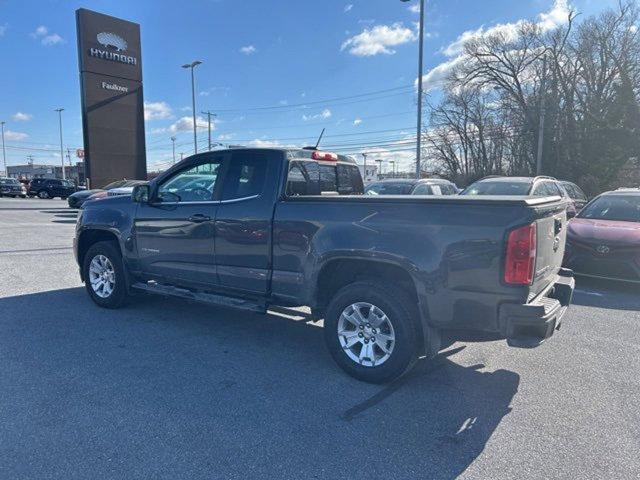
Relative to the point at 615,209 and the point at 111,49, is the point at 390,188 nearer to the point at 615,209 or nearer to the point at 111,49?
the point at 615,209

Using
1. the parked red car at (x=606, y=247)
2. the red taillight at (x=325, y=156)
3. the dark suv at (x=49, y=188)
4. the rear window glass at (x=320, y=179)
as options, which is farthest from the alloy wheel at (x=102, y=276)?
the dark suv at (x=49, y=188)

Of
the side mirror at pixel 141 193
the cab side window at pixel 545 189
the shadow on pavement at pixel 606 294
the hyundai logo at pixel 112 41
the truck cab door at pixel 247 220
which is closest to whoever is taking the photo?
the truck cab door at pixel 247 220

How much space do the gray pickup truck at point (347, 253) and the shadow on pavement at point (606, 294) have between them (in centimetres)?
253

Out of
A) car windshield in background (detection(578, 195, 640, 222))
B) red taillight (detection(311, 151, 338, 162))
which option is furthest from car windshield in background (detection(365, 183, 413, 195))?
red taillight (detection(311, 151, 338, 162))

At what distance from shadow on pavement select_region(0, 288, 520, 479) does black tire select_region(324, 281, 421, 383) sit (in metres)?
0.13

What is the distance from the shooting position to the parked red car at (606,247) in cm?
678

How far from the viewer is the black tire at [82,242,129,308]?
5.88 metres

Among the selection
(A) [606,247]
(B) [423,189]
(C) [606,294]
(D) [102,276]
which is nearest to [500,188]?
(B) [423,189]

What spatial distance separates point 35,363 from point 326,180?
3288 millimetres

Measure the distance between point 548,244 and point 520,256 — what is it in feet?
2.00

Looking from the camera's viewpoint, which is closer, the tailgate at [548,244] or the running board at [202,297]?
the tailgate at [548,244]

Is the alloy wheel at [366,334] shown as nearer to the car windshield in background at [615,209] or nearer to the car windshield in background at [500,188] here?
the car windshield in background at [615,209]

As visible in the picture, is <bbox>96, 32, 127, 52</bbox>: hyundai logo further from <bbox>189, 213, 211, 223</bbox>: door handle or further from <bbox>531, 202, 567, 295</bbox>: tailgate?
<bbox>531, 202, 567, 295</bbox>: tailgate

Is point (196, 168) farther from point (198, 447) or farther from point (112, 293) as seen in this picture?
point (198, 447)
